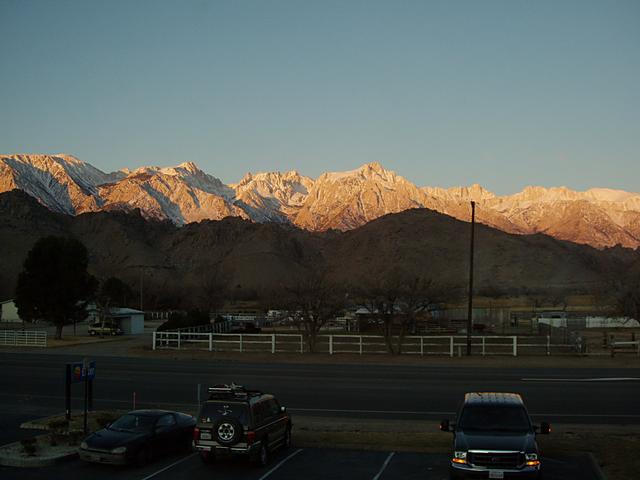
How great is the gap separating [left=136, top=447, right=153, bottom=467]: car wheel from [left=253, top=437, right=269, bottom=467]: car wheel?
2408mm

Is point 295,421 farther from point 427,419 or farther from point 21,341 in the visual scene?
point 21,341

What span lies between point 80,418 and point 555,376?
20.5m

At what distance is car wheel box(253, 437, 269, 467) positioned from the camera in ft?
53.7

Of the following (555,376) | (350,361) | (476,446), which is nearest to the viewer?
(476,446)

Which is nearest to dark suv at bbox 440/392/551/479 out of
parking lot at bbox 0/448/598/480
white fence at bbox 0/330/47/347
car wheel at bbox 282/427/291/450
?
parking lot at bbox 0/448/598/480

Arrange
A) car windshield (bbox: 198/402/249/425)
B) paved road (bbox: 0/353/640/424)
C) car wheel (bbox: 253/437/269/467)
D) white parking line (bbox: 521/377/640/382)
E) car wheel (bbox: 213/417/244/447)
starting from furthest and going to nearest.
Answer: white parking line (bbox: 521/377/640/382), paved road (bbox: 0/353/640/424), car wheel (bbox: 253/437/269/467), car windshield (bbox: 198/402/249/425), car wheel (bbox: 213/417/244/447)

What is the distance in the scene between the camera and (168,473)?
16047 millimetres

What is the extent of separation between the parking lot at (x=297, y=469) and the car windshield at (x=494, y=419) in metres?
1.44

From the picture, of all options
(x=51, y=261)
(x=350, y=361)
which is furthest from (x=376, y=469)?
(x=51, y=261)

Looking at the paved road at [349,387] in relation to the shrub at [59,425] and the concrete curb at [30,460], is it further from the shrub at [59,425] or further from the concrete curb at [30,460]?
the concrete curb at [30,460]

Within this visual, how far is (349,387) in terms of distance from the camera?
2966 centimetres

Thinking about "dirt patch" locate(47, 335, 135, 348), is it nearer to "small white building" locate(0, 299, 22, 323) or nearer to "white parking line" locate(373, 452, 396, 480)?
"small white building" locate(0, 299, 22, 323)

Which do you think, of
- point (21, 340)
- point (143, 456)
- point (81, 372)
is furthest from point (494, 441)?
point (21, 340)

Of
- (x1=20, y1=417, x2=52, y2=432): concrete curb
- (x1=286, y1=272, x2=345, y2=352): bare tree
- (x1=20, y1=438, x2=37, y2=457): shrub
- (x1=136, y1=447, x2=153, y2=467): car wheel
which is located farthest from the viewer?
(x1=286, y1=272, x2=345, y2=352): bare tree
